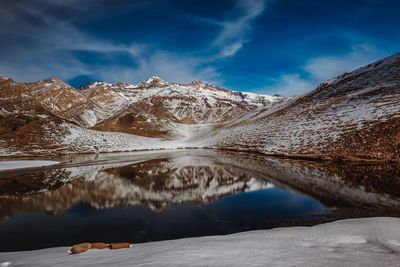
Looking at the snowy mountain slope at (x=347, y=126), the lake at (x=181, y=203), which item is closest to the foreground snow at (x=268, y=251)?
the lake at (x=181, y=203)

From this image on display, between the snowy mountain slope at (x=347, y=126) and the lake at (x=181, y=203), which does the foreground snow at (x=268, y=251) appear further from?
the snowy mountain slope at (x=347, y=126)

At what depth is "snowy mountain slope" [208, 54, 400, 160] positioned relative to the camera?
35.2 metres

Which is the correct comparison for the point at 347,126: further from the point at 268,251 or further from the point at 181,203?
the point at 268,251

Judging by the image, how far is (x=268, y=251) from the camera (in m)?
8.51

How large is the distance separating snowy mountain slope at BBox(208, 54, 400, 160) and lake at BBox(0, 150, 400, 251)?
Answer: 6786 millimetres

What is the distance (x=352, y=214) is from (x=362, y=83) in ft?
213

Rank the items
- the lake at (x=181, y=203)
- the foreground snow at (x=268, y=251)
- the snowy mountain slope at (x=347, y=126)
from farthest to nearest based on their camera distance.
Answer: the snowy mountain slope at (x=347, y=126) → the lake at (x=181, y=203) → the foreground snow at (x=268, y=251)

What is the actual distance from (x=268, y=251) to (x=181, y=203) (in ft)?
34.4

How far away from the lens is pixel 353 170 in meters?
27.4

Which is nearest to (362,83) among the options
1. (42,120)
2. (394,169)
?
(394,169)

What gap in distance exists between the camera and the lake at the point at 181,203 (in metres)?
13.2

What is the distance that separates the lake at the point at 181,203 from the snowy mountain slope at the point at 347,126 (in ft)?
22.3

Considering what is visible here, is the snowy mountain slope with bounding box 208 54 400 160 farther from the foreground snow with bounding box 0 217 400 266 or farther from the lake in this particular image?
the foreground snow with bounding box 0 217 400 266

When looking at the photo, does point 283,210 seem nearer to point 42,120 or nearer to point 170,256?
point 170,256
